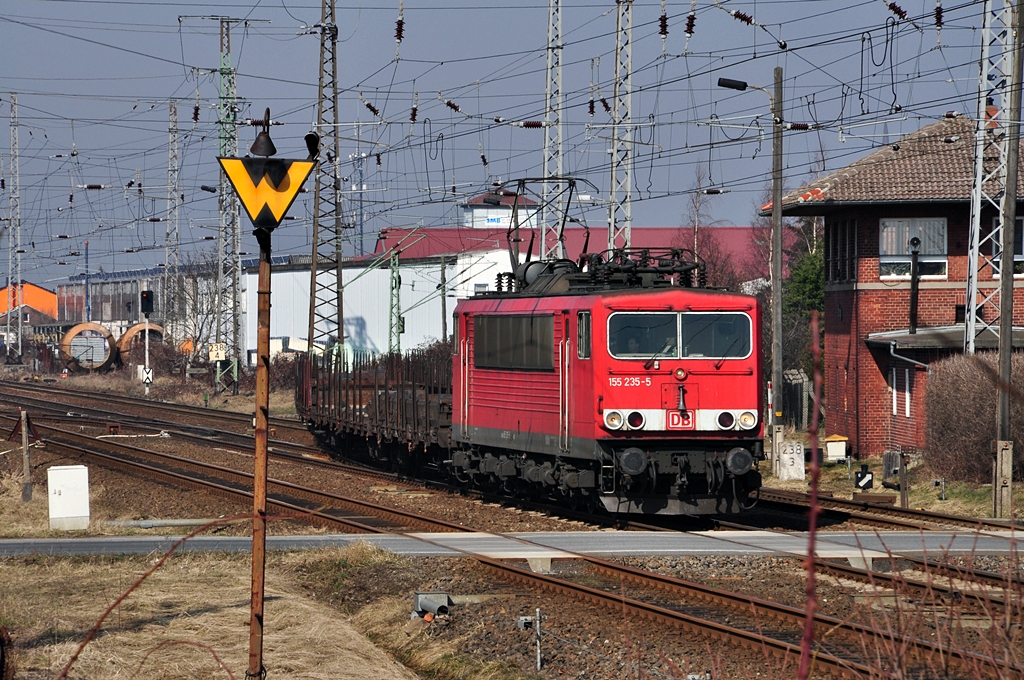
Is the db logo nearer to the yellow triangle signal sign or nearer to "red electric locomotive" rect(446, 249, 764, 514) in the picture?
"red electric locomotive" rect(446, 249, 764, 514)

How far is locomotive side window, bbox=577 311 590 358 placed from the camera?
56.1ft

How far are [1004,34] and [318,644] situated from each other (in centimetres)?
1726

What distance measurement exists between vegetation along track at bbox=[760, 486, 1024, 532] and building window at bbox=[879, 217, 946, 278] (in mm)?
9766

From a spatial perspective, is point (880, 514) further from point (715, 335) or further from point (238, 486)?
point (238, 486)

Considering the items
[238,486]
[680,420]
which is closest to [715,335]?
[680,420]

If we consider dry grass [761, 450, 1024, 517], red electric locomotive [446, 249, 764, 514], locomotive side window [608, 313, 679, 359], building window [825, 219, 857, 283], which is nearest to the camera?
red electric locomotive [446, 249, 764, 514]

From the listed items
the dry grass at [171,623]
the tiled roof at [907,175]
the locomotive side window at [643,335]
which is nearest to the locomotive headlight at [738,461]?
the locomotive side window at [643,335]

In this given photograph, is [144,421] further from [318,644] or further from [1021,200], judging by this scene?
[318,644]

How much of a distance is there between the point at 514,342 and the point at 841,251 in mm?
15498

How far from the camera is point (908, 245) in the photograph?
30141 mm

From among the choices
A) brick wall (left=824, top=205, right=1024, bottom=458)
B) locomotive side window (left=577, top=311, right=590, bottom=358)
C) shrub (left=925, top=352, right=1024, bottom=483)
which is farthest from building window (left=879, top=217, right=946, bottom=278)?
locomotive side window (left=577, top=311, right=590, bottom=358)

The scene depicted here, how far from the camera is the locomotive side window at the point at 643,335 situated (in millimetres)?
17094

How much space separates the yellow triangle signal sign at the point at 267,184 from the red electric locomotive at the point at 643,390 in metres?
10.0

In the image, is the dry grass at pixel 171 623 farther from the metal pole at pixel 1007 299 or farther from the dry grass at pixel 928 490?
the dry grass at pixel 928 490
